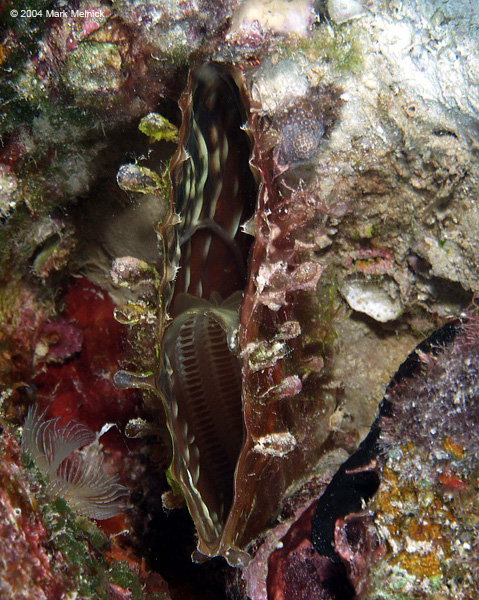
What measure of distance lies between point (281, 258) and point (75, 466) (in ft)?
6.60

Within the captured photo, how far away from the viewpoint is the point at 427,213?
92.8 inches

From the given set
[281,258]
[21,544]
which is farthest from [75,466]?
[281,258]

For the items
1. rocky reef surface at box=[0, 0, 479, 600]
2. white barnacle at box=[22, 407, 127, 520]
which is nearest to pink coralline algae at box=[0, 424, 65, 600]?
rocky reef surface at box=[0, 0, 479, 600]

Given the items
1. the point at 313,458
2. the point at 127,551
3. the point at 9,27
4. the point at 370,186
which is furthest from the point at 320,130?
the point at 127,551

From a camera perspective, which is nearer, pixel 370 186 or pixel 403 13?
pixel 403 13

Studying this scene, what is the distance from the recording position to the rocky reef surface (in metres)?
1.80

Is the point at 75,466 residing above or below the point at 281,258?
below

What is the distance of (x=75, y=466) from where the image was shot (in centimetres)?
272

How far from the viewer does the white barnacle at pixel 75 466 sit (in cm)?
218

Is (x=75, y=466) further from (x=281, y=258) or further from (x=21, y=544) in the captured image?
(x=281, y=258)

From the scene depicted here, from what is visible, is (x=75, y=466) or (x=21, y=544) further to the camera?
(x=75, y=466)

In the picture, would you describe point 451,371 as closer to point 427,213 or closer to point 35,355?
point 427,213

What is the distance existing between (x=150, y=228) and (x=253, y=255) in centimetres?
122

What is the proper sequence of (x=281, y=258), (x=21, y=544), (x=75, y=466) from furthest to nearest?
(x=75, y=466), (x=281, y=258), (x=21, y=544)
